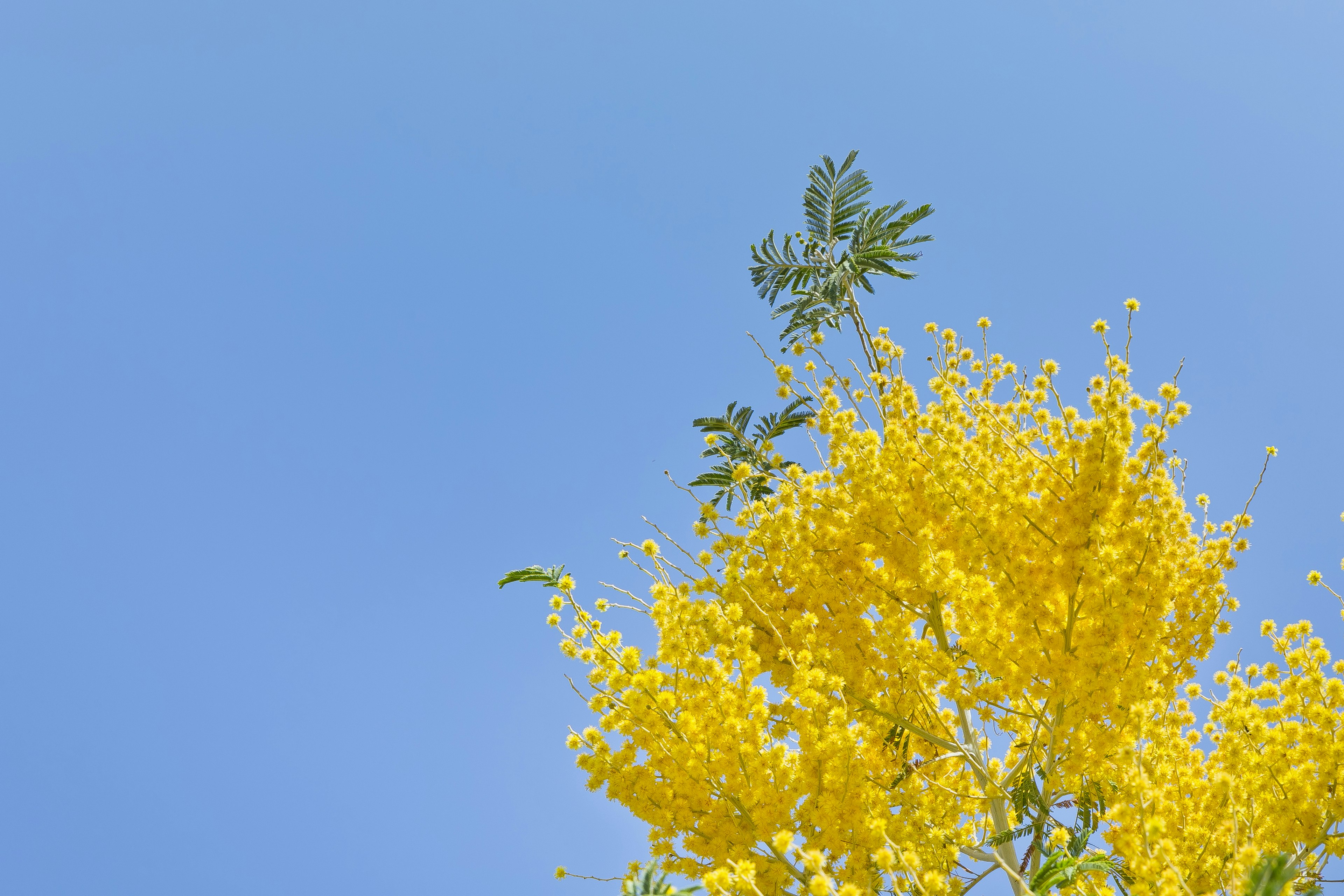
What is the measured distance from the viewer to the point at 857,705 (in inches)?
229

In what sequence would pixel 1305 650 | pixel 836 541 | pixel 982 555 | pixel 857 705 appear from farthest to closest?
pixel 836 541, pixel 857 705, pixel 982 555, pixel 1305 650

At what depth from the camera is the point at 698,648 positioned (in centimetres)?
506

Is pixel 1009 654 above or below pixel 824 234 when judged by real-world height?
below

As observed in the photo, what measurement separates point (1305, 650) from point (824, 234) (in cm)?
517

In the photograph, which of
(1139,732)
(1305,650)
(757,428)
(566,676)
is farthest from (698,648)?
(1305,650)

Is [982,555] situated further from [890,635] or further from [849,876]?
[849,876]

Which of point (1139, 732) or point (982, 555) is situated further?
point (982, 555)

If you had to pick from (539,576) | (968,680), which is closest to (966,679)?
(968,680)

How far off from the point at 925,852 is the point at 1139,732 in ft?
5.12

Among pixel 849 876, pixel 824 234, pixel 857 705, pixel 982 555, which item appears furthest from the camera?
pixel 824 234

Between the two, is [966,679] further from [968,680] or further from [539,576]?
[539,576]

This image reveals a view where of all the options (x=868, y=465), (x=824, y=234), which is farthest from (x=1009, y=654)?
(x=824, y=234)

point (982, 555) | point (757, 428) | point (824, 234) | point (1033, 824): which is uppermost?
point (824, 234)

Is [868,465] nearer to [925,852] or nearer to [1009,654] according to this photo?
[1009,654]
